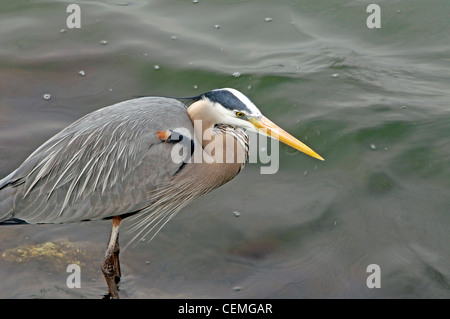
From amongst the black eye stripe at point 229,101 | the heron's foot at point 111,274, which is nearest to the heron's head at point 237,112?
the black eye stripe at point 229,101

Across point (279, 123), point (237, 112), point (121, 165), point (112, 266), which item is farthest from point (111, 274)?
point (279, 123)

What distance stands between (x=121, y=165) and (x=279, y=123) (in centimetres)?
209

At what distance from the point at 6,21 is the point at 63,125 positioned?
2.35 m

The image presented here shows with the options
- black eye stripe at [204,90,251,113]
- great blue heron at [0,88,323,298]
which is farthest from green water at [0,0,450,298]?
black eye stripe at [204,90,251,113]

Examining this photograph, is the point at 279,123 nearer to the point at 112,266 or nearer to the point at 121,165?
the point at 121,165

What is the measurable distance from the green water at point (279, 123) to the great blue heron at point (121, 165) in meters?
0.45

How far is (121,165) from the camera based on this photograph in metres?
4.82

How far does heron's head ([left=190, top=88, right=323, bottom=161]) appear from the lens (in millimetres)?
4604

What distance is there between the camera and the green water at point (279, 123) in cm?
491
